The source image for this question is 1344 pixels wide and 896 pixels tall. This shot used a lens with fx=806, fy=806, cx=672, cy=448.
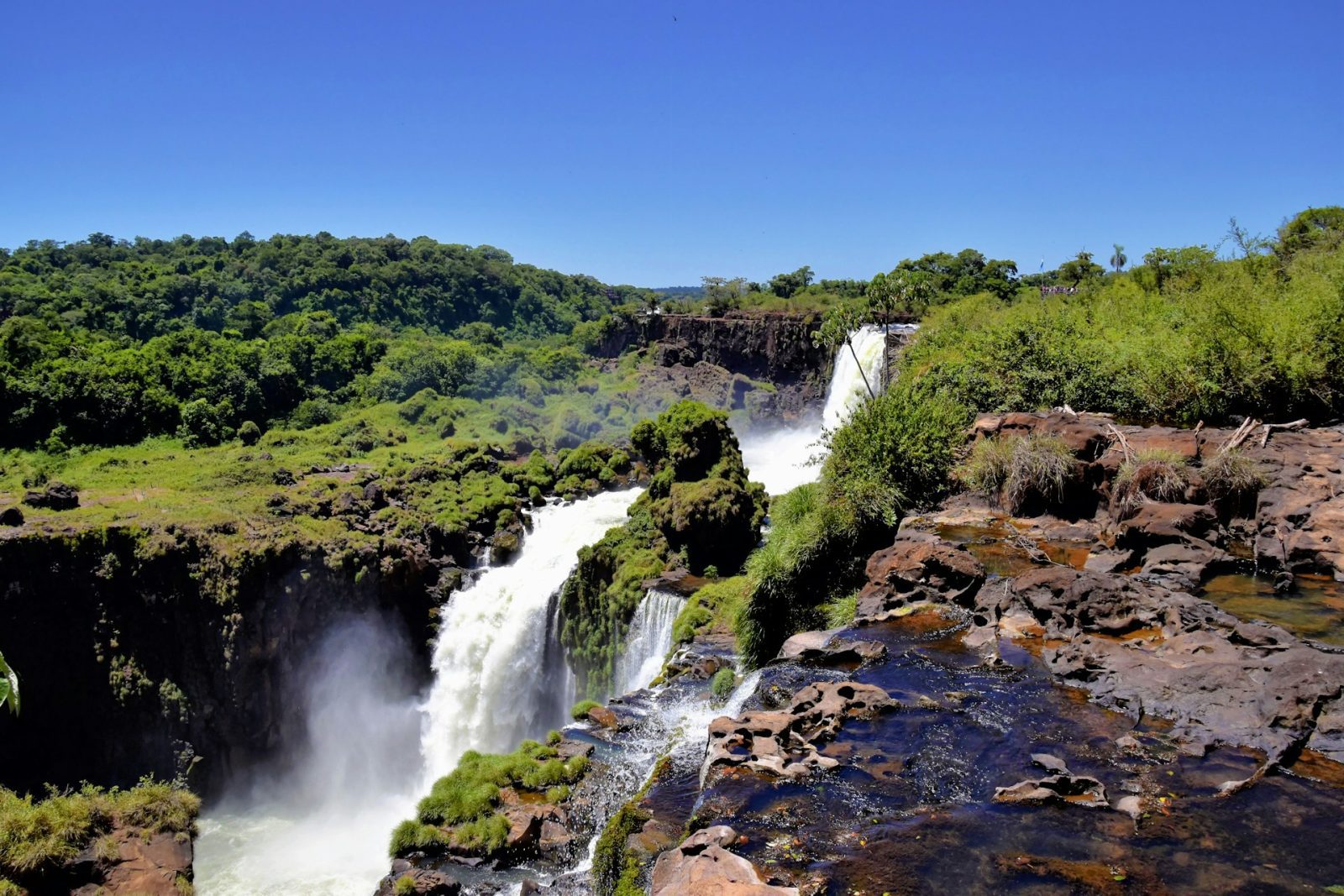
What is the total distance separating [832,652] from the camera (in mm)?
12133

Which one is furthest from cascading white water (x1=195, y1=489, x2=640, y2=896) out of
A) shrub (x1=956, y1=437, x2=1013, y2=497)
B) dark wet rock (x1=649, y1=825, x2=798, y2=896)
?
dark wet rock (x1=649, y1=825, x2=798, y2=896)

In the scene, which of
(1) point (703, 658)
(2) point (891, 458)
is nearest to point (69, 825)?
(1) point (703, 658)

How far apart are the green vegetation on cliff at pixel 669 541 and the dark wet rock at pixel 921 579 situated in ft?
46.2

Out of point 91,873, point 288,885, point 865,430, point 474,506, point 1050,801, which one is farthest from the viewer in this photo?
point 474,506

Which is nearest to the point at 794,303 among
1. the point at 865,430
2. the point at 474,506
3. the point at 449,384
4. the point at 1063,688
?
the point at 449,384

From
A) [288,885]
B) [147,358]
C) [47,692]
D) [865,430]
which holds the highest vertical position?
[147,358]

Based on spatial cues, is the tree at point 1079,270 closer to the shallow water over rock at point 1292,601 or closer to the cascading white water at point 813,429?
the cascading white water at point 813,429

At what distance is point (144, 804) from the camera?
15273 millimetres

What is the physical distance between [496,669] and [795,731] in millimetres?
22465

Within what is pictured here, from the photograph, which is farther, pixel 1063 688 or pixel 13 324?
pixel 13 324

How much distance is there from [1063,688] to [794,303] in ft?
215

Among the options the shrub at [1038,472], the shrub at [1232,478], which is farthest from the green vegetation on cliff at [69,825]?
the shrub at [1232,478]

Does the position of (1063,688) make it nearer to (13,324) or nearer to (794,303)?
(794,303)

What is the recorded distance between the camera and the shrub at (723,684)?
16573mm
